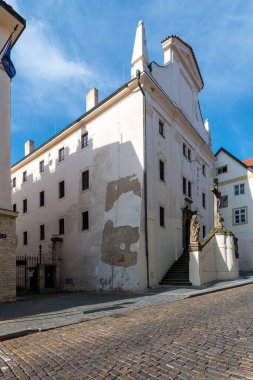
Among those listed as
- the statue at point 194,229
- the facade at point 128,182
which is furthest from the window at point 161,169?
the statue at point 194,229

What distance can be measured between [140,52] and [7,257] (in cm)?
1472

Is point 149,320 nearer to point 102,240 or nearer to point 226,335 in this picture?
point 226,335

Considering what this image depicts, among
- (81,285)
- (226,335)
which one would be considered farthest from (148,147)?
(226,335)

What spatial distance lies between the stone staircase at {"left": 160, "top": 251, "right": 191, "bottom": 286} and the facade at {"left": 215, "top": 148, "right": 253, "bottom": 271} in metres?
14.1

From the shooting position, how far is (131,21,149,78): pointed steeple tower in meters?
21.9

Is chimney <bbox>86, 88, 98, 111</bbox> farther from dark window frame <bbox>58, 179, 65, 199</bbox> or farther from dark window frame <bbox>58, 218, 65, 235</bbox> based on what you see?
dark window frame <bbox>58, 218, 65, 235</bbox>

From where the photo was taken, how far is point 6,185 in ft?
51.2

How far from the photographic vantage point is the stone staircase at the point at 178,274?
65.6 feet

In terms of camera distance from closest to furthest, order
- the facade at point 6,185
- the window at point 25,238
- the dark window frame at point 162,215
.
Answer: the facade at point 6,185
the dark window frame at point 162,215
the window at point 25,238

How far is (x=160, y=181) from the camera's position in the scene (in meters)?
22.2

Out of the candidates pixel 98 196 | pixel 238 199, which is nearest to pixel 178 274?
pixel 98 196

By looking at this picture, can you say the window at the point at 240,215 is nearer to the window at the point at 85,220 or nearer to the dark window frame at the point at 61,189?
the window at the point at 85,220

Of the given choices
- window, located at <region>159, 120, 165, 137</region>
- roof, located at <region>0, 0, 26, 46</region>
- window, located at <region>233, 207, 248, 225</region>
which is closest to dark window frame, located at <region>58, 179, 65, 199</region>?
window, located at <region>159, 120, 165, 137</region>

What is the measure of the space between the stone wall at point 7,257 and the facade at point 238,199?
25053 mm
